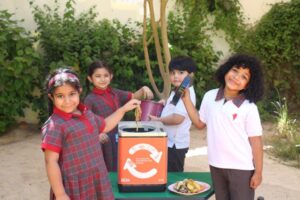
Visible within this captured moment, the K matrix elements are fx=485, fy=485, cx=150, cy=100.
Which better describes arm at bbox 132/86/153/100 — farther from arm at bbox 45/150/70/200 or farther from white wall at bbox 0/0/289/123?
white wall at bbox 0/0/289/123

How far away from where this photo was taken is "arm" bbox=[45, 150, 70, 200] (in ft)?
7.59

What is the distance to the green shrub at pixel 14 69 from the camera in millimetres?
5766

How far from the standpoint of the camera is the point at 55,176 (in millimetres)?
2314

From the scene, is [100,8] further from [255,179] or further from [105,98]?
[255,179]

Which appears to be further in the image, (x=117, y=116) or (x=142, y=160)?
(x=117, y=116)

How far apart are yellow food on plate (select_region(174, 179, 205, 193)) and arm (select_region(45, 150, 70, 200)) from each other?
2.19 ft

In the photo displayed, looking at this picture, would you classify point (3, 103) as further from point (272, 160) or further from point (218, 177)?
point (218, 177)

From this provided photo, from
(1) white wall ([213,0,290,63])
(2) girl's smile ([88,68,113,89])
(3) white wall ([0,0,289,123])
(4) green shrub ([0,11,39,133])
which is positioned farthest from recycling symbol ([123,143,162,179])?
(1) white wall ([213,0,290,63])

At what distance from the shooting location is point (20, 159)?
17.2ft

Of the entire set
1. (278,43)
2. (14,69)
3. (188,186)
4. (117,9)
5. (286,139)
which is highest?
(117,9)

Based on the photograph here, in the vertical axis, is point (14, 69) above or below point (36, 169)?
above

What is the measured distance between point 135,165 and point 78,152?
0.99 ft

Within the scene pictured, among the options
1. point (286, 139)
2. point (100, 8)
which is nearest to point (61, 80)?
point (286, 139)

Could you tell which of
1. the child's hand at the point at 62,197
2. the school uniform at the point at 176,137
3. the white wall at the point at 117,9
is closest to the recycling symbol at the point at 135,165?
the child's hand at the point at 62,197
